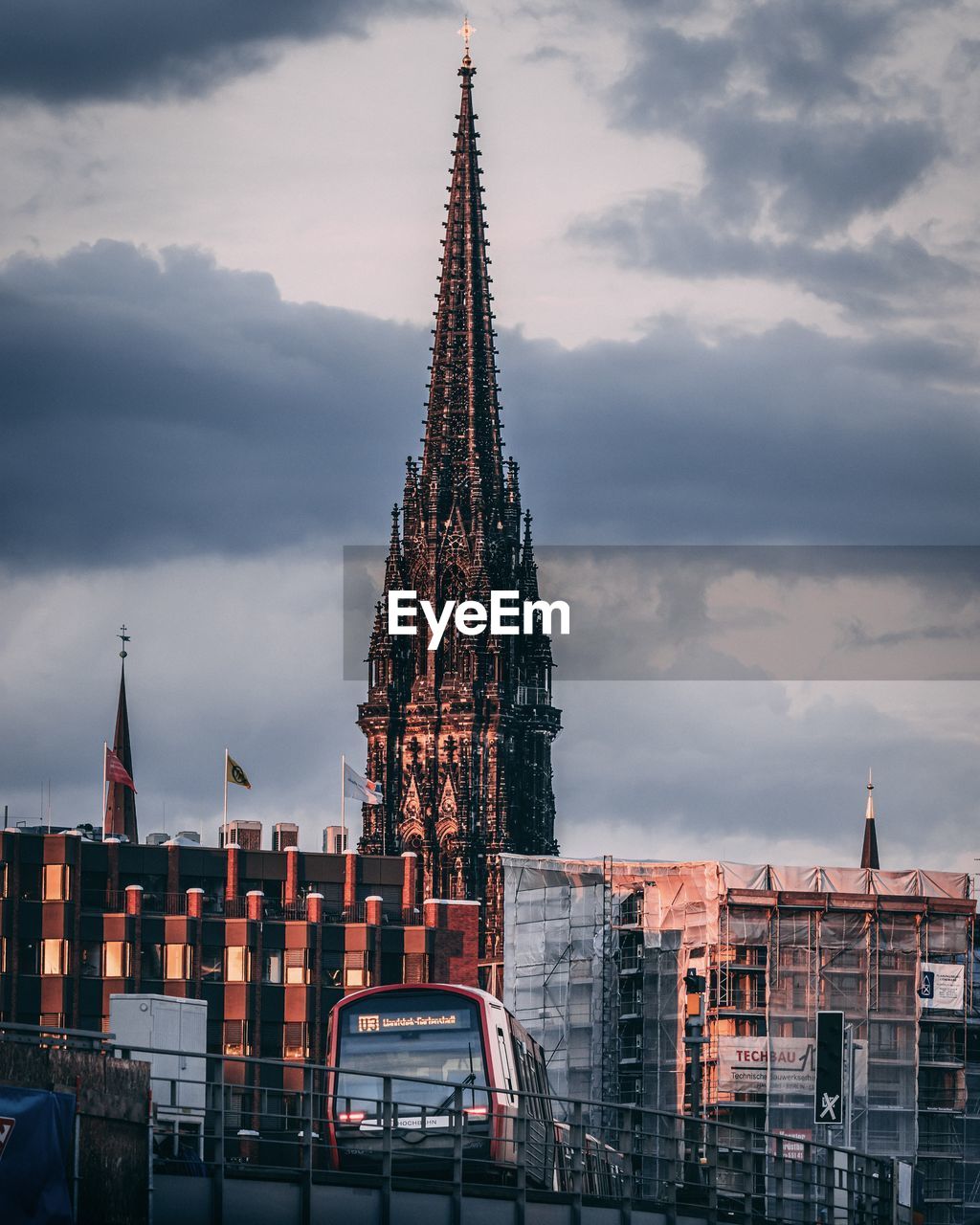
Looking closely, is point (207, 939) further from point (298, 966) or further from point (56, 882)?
point (56, 882)

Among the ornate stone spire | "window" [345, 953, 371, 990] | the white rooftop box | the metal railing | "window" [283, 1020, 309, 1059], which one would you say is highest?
the ornate stone spire

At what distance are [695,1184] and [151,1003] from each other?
8.96 metres

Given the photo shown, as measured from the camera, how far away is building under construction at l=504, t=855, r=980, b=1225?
10544 centimetres

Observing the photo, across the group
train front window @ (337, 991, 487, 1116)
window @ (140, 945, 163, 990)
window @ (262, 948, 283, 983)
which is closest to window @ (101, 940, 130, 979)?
window @ (140, 945, 163, 990)

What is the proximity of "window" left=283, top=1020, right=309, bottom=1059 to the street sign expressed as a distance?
9919 centimetres

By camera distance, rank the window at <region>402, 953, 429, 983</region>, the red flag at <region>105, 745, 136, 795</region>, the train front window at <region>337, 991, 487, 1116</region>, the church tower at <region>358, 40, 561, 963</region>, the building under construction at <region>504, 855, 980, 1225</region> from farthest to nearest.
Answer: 1. the church tower at <region>358, 40, 561, 963</region>
2. the window at <region>402, 953, 429, 983</region>
3. the red flag at <region>105, 745, 136, 795</region>
4. the building under construction at <region>504, 855, 980, 1225</region>
5. the train front window at <region>337, 991, 487, 1116</region>

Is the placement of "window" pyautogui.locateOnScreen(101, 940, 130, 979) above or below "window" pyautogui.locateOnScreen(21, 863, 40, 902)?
below

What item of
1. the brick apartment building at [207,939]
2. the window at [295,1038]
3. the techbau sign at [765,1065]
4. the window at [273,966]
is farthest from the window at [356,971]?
the techbau sign at [765,1065]

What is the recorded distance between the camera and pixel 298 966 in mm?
156250

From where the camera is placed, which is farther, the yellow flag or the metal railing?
the yellow flag

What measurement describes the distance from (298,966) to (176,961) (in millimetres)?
6363

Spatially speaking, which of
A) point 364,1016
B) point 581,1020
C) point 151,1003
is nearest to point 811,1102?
point 581,1020

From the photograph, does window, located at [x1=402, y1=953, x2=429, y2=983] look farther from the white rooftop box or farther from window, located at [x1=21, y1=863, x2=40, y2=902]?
the white rooftop box

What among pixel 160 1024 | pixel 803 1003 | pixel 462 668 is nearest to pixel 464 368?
pixel 462 668
